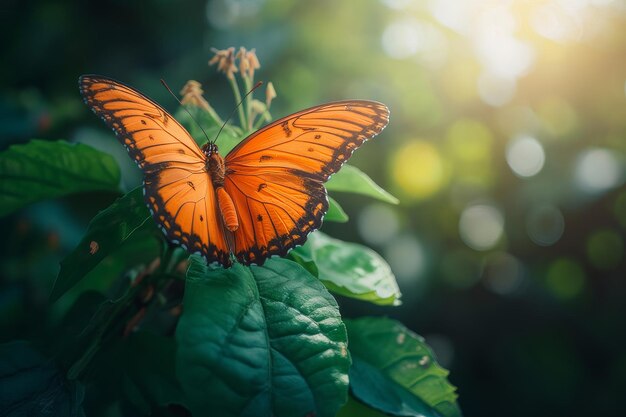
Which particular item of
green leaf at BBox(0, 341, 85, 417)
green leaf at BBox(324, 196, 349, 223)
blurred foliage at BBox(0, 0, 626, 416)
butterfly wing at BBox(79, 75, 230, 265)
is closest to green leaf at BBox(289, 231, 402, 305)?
green leaf at BBox(324, 196, 349, 223)

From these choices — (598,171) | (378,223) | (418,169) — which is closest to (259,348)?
(378,223)

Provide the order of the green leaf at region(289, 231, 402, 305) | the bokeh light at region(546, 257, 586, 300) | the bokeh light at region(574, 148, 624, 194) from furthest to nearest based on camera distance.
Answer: the bokeh light at region(546, 257, 586, 300) < the bokeh light at region(574, 148, 624, 194) < the green leaf at region(289, 231, 402, 305)

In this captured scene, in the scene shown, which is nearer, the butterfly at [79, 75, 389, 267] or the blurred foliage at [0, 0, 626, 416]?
the butterfly at [79, 75, 389, 267]

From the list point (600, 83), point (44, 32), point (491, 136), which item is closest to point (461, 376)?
point (491, 136)

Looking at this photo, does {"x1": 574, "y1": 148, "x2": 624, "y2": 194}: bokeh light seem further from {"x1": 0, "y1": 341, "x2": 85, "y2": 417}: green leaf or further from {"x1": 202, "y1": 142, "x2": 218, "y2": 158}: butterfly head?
{"x1": 0, "y1": 341, "x2": 85, "y2": 417}: green leaf

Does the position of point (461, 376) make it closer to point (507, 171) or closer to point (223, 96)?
point (507, 171)

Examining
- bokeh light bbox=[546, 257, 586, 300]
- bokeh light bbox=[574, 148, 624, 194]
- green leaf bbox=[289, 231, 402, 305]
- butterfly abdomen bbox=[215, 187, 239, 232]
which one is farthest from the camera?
bokeh light bbox=[546, 257, 586, 300]

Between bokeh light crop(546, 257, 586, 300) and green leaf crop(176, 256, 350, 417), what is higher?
green leaf crop(176, 256, 350, 417)

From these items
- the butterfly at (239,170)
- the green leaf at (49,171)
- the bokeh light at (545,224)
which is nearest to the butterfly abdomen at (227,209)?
the butterfly at (239,170)
